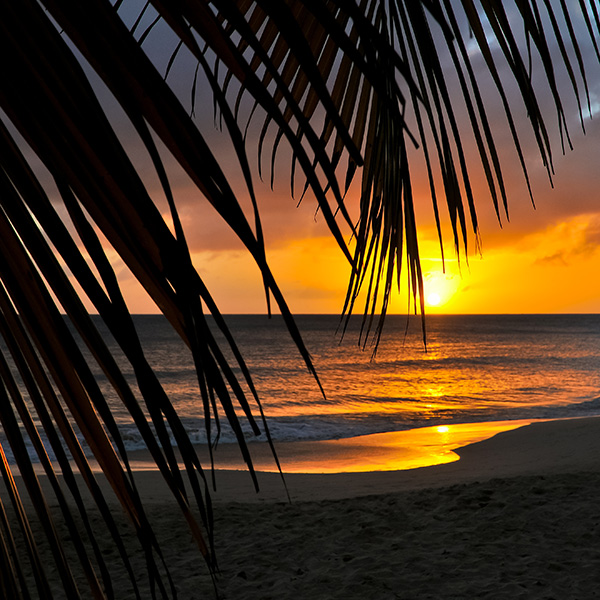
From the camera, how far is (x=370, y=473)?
7.65m

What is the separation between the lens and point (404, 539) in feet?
14.8

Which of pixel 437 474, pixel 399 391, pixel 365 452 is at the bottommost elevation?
pixel 399 391

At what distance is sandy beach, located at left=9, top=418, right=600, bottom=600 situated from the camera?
3.72 metres

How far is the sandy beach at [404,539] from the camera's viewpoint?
12.2ft

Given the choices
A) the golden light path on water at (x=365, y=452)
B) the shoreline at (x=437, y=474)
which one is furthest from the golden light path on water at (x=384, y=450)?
the shoreline at (x=437, y=474)

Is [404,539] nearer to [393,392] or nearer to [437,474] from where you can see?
[437,474]

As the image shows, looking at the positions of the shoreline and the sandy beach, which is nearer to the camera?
the sandy beach

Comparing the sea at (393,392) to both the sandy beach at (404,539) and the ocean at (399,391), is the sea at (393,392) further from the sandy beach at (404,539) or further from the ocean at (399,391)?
the sandy beach at (404,539)

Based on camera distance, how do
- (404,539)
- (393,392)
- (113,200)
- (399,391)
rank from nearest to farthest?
(113,200) → (404,539) → (393,392) → (399,391)

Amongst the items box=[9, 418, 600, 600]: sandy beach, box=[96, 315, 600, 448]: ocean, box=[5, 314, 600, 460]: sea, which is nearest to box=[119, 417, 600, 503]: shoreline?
box=[9, 418, 600, 600]: sandy beach

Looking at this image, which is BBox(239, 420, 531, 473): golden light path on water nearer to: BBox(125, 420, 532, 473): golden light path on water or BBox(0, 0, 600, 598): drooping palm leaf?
BBox(125, 420, 532, 473): golden light path on water

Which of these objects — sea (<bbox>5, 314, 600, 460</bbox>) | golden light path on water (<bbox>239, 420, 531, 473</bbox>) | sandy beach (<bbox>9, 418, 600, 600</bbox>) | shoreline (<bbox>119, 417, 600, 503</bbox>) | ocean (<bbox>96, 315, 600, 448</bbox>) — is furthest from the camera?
ocean (<bbox>96, 315, 600, 448</bbox>)

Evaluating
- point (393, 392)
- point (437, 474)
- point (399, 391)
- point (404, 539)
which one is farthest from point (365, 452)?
point (399, 391)

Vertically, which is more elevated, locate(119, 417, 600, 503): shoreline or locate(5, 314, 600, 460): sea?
locate(119, 417, 600, 503): shoreline
